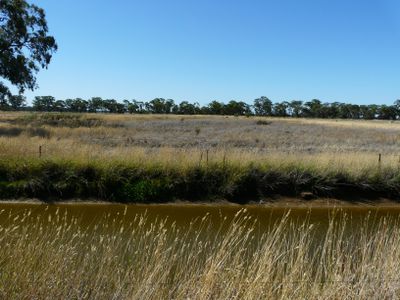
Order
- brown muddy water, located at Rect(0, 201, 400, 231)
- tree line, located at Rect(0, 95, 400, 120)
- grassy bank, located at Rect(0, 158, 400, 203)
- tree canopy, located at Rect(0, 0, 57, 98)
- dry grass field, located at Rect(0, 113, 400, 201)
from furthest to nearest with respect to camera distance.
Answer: tree line, located at Rect(0, 95, 400, 120) < tree canopy, located at Rect(0, 0, 57, 98) < dry grass field, located at Rect(0, 113, 400, 201) < grassy bank, located at Rect(0, 158, 400, 203) < brown muddy water, located at Rect(0, 201, 400, 231)

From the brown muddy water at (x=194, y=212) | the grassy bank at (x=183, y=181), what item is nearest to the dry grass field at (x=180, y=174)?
the grassy bank at (x=183, y=181)

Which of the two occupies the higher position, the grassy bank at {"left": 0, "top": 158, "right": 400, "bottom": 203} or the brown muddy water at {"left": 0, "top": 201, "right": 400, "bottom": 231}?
the grassy bank at {"left": 0, "top": 158, "right": 400, "bottom": 203}

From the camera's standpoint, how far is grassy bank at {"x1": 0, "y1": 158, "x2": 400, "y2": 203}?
14336 mm

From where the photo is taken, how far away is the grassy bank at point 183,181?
14.3 m

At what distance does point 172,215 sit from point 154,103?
419 feet

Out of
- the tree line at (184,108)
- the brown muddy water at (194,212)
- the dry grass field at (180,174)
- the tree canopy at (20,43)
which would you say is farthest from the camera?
the tree line at (184,108)

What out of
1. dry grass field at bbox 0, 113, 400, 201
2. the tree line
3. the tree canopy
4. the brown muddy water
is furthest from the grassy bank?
the tree line

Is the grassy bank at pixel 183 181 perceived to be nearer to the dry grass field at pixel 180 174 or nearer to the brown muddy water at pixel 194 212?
the dry grass field at pixel 180 174

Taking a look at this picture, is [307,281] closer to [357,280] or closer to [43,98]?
[357,280]

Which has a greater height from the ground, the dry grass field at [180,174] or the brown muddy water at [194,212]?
the dry grass field at [180,174]

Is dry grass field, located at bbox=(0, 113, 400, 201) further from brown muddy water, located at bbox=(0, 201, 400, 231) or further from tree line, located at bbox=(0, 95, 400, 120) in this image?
tree line, located at bbox=(0, 95, 400, 120)

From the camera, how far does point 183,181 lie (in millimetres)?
15055

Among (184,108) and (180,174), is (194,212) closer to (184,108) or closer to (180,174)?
(180,174)

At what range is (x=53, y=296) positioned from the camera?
4.50 metres
